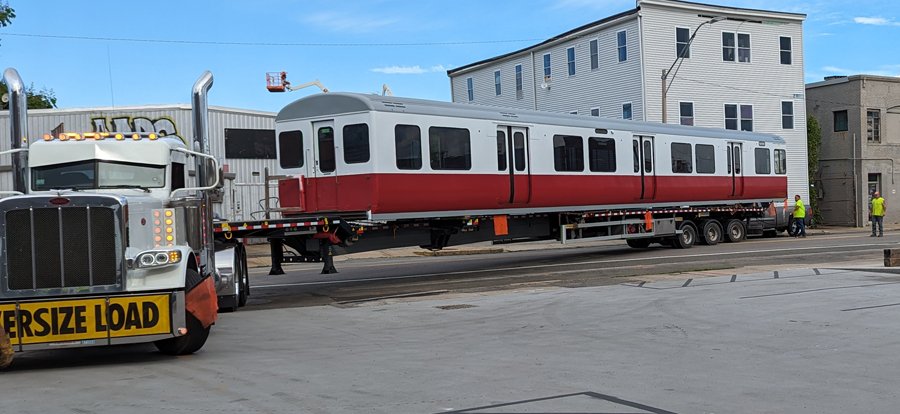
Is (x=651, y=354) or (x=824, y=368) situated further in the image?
(x=651, y=354)

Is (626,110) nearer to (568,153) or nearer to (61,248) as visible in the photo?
(568,153)

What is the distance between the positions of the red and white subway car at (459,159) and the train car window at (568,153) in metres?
0.03

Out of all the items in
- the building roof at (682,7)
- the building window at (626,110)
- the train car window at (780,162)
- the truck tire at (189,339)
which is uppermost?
the building roof at (682,7)

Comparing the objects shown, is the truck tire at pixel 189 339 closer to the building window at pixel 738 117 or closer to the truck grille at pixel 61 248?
the truck grille at pixel 61 248

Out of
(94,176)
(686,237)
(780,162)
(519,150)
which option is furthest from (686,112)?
(94,176)

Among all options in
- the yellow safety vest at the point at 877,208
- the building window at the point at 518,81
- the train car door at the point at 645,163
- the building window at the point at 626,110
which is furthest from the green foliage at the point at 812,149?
the train car door at the point at 645,163

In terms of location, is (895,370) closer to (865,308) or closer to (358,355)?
(865,308)

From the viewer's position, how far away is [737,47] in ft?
138

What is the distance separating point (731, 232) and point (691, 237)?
2.65 metres

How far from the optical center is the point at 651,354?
29.9 ft

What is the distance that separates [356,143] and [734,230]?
17.9 m

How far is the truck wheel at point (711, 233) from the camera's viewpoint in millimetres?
28828

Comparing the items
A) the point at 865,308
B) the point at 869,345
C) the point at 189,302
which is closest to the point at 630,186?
the point at 865,308

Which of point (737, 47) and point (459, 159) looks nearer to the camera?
point (459, 159)
